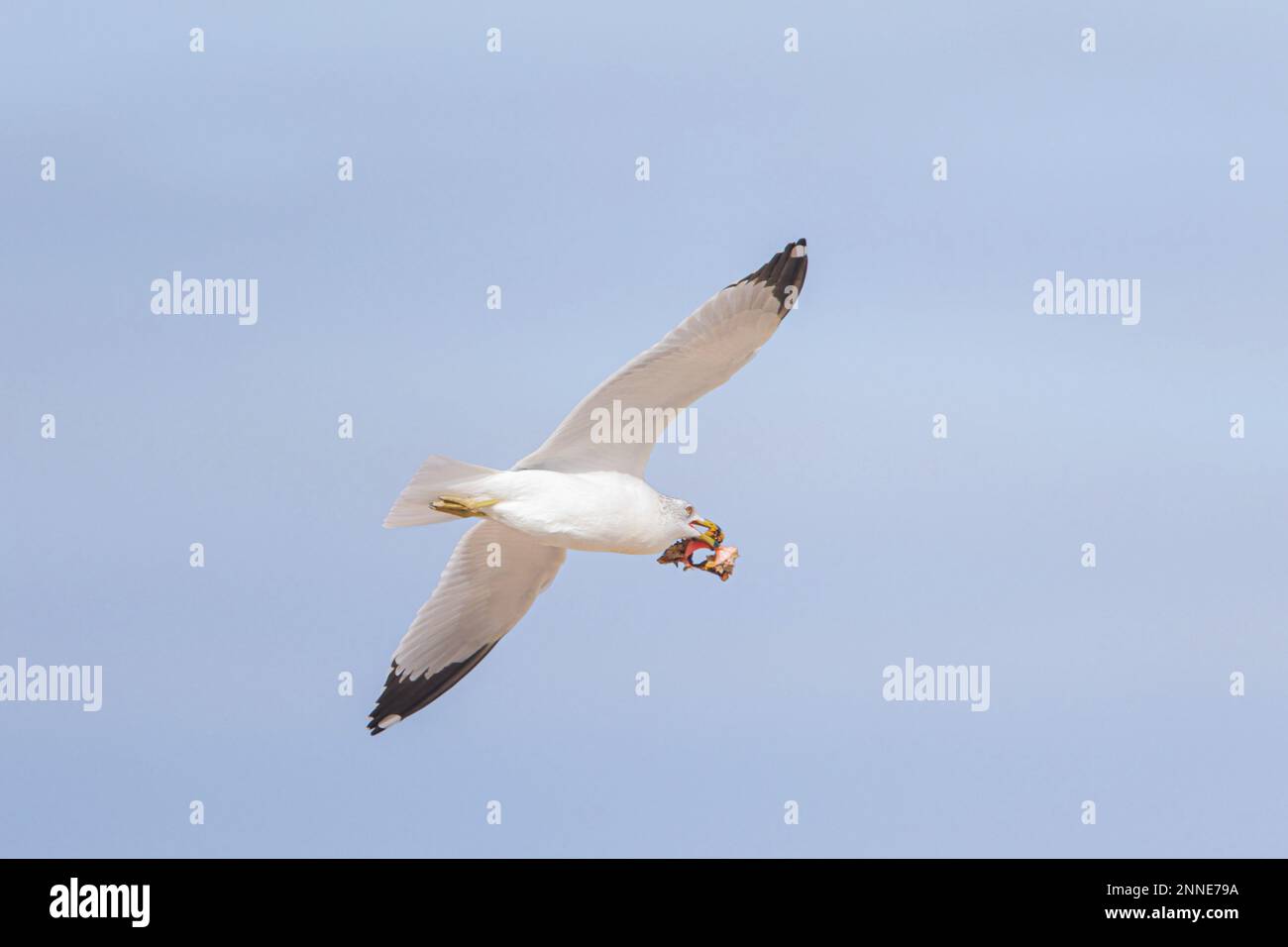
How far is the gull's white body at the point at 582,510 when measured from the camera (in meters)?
13.3

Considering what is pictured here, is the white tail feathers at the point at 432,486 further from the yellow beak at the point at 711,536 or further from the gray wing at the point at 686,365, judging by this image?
the yellow beak at the point at 711,536

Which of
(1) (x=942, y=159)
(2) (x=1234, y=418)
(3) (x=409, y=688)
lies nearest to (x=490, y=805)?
(3) (x=409, y=688)

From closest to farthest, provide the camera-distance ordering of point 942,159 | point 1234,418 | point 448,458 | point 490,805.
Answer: point 448,458 → point 490,805 → point 942,159 → point 1234,418

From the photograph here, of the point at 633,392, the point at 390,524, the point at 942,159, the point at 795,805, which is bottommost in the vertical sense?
the point at 795,805

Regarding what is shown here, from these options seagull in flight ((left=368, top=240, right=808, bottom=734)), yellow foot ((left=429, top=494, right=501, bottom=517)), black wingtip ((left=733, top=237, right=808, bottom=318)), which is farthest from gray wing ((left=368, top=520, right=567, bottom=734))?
black wingtip ((left=733, top=237, right=808, bottom=318))

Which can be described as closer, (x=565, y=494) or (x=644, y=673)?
(x=565, y=494)

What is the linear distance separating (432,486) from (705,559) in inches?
75.0

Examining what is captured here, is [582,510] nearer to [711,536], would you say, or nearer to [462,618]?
[711,536]

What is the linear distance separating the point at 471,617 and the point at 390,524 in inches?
78.4

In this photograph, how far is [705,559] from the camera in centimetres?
1362

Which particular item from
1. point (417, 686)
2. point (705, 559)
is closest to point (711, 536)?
point (705, 559)

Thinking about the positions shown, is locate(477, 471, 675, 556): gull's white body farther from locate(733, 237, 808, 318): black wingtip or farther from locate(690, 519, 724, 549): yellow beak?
locate(733, 237, 808, 318): black wingtip

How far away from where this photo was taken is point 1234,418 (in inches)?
718

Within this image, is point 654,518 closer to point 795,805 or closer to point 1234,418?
point 795,805
